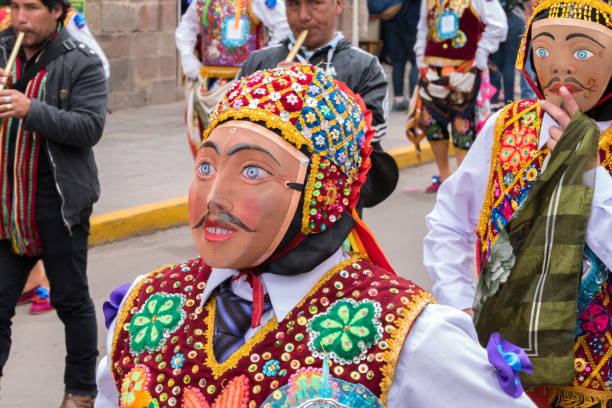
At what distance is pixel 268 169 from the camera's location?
1962 mm

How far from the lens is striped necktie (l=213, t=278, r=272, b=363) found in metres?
2.01

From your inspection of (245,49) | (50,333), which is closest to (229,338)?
(50,333)

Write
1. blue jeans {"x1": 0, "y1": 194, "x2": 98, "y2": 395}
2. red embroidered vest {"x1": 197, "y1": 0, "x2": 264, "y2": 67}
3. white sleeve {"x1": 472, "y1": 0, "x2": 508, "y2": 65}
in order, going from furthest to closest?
1. white sleeve {"x1": 472, "y1": 0, "x2": 508, "y2": 65}
2. red embroidered vest {"x1": 197, "y1": 0, "x2": 264, "y2": 67}
3. blue jeans {"x1": 0, "y1": 194, "x2": 98, "y2": 395}

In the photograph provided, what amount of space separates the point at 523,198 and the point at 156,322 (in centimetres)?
113

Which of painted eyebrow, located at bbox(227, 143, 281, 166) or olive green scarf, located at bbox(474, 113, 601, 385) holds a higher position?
painted eyebrow, located at bbox(227, 143, 281, 166)

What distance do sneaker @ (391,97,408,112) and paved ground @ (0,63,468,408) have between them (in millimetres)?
988

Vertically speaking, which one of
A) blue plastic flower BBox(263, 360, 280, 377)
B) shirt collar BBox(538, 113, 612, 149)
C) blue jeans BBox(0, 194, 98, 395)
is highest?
shirt collar BBox(538, 113, 612, 149)

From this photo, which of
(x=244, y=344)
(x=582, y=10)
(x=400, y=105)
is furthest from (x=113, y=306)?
(x=400, y=105)

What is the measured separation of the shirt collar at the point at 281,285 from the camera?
6.59 ft

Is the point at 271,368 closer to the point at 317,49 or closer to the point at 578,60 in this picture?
the point at 578,60

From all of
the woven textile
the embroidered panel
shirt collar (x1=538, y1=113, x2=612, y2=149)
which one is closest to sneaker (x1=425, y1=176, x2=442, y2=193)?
the woven textile

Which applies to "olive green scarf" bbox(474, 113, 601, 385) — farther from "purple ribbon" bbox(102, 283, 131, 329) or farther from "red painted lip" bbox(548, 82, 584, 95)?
"purple ribbon" bbox(102, 283, 131, 329)

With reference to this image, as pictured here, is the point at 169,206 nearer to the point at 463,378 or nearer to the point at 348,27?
the point at 463,378

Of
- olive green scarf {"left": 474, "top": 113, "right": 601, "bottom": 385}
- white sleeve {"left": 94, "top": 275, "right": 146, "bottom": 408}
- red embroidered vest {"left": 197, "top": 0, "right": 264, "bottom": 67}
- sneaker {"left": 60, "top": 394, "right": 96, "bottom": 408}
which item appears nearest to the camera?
white sleeve {"left": 94, "top": 275, "right": 146, "bottom": 408}
